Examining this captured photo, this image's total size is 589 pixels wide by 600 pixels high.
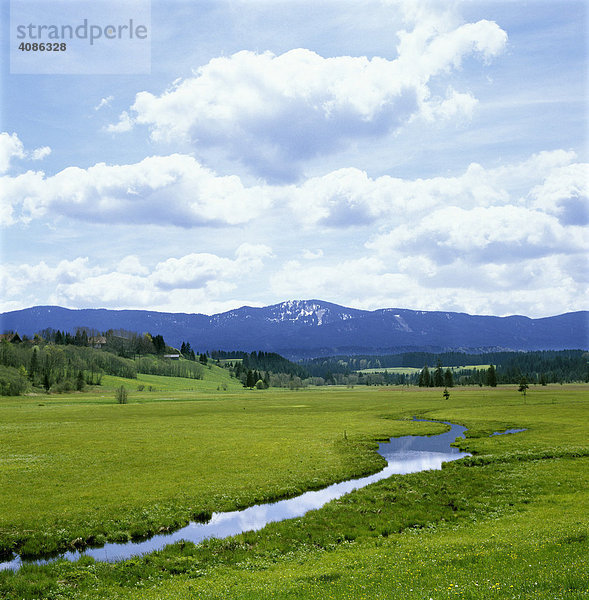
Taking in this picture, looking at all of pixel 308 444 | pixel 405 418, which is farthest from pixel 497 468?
pixel 405 418

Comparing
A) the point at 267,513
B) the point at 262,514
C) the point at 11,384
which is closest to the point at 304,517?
the point at 267,513

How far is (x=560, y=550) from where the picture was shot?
19.7m

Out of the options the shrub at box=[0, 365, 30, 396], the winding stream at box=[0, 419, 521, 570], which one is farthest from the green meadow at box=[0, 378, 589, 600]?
the shrub at box=[0, 365, 30, 396]

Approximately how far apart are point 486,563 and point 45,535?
86.1 feet

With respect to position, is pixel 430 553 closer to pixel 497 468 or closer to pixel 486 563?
pixel 486 563

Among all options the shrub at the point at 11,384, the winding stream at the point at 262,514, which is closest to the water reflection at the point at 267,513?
the winding stream at the point at 262,514

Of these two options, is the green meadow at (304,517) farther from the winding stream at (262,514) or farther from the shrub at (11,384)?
the shrub at (11,384)

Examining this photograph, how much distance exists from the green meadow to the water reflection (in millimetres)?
1156

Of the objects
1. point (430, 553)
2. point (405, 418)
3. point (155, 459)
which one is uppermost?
point (430, 553)

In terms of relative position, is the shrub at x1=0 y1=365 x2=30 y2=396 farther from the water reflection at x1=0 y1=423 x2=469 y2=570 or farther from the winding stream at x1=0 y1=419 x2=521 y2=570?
the winding stream at x1=0 y1=419 x2=521 y2=570

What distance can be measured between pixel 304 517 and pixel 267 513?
4046mm

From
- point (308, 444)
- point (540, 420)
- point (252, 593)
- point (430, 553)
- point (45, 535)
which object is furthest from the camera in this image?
point (540, 420)

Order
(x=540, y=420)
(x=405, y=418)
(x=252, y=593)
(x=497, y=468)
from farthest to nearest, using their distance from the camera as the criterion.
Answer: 1. (x=405, y=418)
2. (x=540, y=420)
3. (x=497, y=468)
4. (x=252, y=593)

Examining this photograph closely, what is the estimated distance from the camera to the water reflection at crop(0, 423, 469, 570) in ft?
85.8
